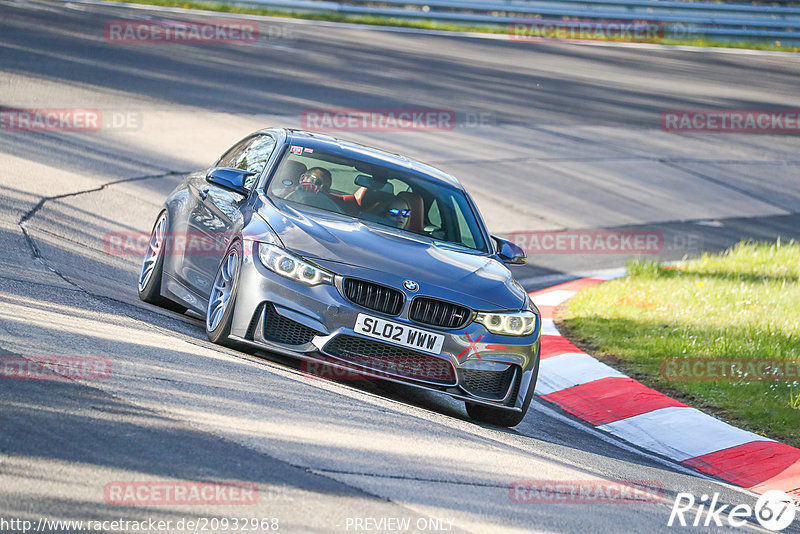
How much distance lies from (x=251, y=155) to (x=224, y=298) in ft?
6.20

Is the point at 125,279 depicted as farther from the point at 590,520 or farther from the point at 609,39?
the point at 609,39

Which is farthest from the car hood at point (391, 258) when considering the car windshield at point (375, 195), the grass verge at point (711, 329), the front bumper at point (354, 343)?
the grass verge at point (711, 329)

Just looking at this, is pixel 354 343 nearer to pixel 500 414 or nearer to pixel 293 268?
pixel 293 268

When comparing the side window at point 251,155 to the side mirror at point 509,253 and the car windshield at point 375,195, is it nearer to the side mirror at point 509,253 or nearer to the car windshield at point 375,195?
the car windshield at point 375,195

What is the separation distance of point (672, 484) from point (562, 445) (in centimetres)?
81

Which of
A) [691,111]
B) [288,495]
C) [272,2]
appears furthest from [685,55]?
[288,495]

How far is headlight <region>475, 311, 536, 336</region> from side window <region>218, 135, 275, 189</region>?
84.6 inches

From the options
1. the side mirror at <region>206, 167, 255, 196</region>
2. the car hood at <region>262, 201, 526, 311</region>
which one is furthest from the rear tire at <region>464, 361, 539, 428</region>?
the side mirror at <region>206, 167, 255, 196</region>

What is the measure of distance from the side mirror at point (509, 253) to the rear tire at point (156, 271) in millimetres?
2528

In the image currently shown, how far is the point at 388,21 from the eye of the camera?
28828 mm

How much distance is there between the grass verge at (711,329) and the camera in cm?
833

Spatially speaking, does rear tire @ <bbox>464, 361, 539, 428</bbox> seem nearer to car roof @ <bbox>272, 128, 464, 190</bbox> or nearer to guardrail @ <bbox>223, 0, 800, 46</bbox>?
car roof @ <bbox>272, 128, 464, 190</bbox>

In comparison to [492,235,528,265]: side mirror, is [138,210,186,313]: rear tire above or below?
below

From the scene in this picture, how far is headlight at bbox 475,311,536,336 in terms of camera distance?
6801 mm
